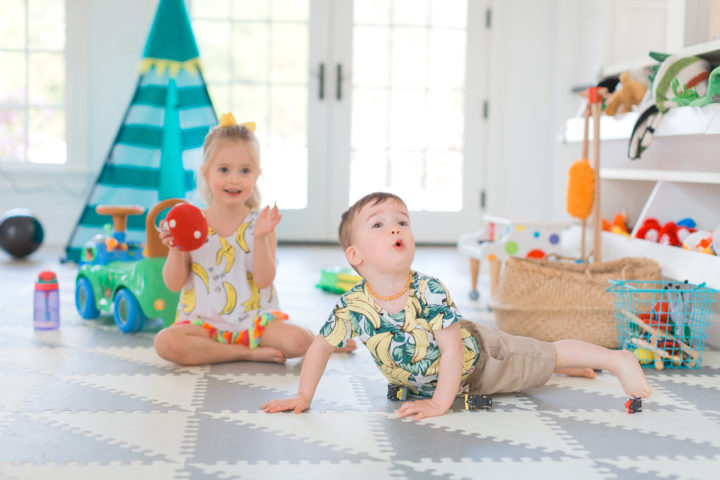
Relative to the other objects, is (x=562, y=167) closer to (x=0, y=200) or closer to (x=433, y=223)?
(x=433, y=223)

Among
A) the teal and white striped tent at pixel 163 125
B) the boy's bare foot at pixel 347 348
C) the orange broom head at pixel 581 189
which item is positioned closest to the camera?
the boy's bare foot at pixel 347 348

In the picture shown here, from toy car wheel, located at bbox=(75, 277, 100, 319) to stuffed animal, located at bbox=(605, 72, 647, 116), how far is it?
181cm

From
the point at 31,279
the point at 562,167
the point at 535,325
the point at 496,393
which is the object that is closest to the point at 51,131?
the point at 31,279

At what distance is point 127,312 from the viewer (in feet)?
7.88

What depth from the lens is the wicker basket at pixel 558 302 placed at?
88.3 inches

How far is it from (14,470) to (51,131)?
12.6 ft

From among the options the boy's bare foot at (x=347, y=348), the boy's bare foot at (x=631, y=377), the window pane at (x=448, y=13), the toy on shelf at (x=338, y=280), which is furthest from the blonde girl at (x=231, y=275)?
the window pane at (x=448, y=13)

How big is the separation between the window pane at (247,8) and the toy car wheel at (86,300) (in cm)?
260

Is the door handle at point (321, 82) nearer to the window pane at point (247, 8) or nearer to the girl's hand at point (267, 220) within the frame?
the window pane at point (247, 8)

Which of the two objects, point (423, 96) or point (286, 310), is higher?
point (423, 96)

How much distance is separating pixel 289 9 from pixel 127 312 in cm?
290

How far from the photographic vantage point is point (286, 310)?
2807 mm

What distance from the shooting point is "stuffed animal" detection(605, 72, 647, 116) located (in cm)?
272

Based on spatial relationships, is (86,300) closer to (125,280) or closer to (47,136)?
(125,280)
